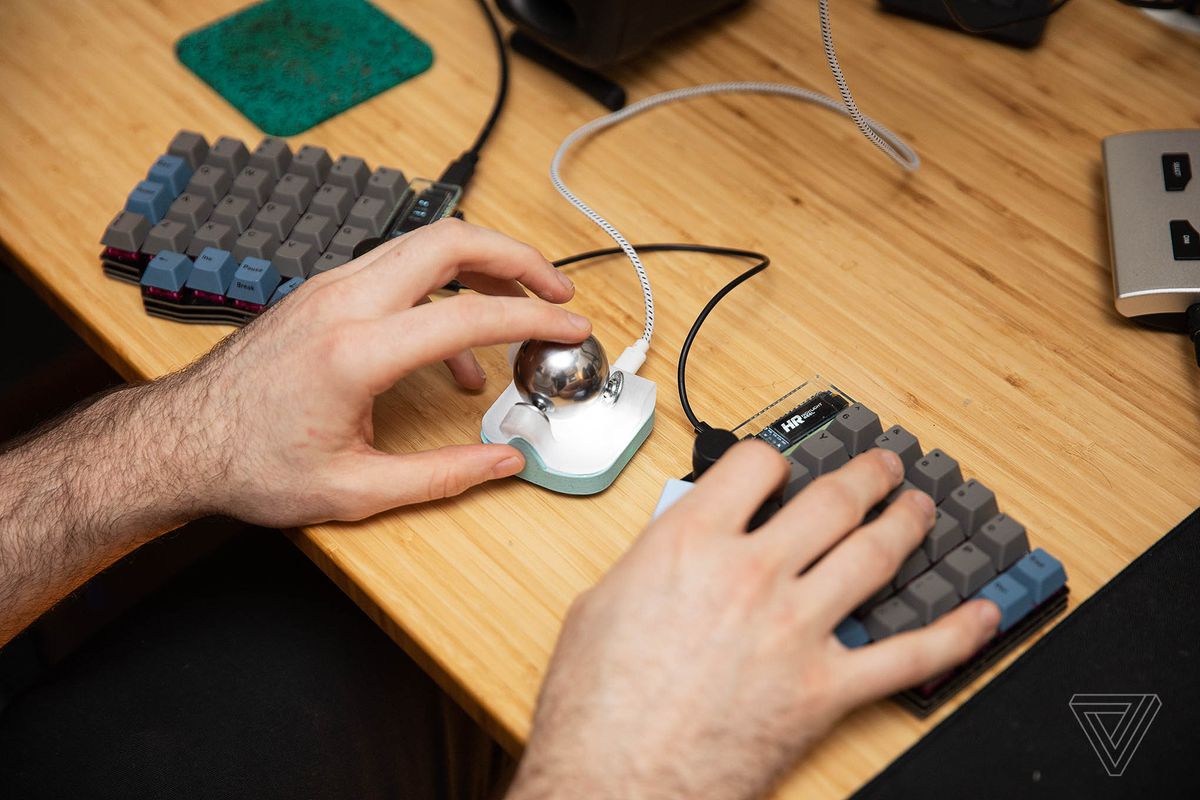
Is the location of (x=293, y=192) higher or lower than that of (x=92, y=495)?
higher

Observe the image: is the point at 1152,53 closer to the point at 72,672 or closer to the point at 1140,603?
the point at 1140,603

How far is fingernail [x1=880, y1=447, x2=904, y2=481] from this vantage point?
1.92 feet

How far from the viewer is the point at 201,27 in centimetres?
97

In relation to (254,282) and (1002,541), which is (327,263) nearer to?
(254,282)

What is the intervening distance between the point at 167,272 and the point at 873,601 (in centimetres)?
51

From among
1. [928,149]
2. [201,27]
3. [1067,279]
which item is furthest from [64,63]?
[1067,279]

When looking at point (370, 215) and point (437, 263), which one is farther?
point (370, 215)

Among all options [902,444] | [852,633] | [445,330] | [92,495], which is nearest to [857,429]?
[902,444]

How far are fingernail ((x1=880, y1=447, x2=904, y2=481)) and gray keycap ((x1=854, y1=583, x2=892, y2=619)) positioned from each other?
0.21 ft

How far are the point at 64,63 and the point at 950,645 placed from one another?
863 millimetres

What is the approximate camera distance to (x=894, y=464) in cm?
59

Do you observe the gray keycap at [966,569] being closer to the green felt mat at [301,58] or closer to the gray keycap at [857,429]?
the gray keycap at [857,429]

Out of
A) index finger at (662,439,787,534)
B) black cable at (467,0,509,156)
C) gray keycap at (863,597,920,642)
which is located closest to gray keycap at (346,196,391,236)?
black cable at (467,0,509,156)

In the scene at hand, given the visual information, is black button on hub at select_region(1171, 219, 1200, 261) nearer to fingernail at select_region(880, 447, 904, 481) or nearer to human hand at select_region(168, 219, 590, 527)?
fingernail at select_region(880, 447, 904, 481)
